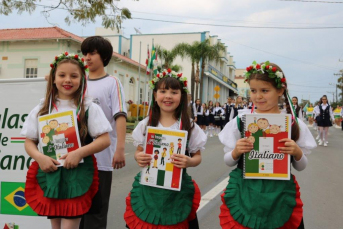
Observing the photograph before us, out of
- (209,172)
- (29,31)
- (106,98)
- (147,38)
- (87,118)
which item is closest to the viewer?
(87,118)

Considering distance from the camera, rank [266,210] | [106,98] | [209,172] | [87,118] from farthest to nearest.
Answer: [209,172], [106,98], [87,118], [266,210]

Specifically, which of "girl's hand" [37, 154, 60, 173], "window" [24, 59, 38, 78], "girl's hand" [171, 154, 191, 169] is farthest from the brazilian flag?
"window" [24, 59, 38, 78]

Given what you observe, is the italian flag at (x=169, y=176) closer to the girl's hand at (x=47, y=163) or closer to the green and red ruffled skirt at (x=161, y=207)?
the green and red ruffled skirt at (x=161, y=207)

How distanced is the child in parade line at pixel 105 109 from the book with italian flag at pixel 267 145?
42.3 inches

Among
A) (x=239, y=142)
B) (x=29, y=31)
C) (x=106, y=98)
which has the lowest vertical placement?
(x=239, y=142)

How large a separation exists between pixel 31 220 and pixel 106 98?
53.0 inches

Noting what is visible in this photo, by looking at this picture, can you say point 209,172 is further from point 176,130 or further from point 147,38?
point 147,38

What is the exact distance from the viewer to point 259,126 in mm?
2467

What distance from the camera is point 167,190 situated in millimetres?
2680

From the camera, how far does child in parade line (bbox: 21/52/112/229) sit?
252 cm

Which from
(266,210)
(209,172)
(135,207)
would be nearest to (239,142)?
(266,210)

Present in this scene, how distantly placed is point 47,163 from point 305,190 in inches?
207

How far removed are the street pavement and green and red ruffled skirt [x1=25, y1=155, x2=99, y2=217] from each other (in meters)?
1.96

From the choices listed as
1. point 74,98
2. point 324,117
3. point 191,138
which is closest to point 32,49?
point 324,117
